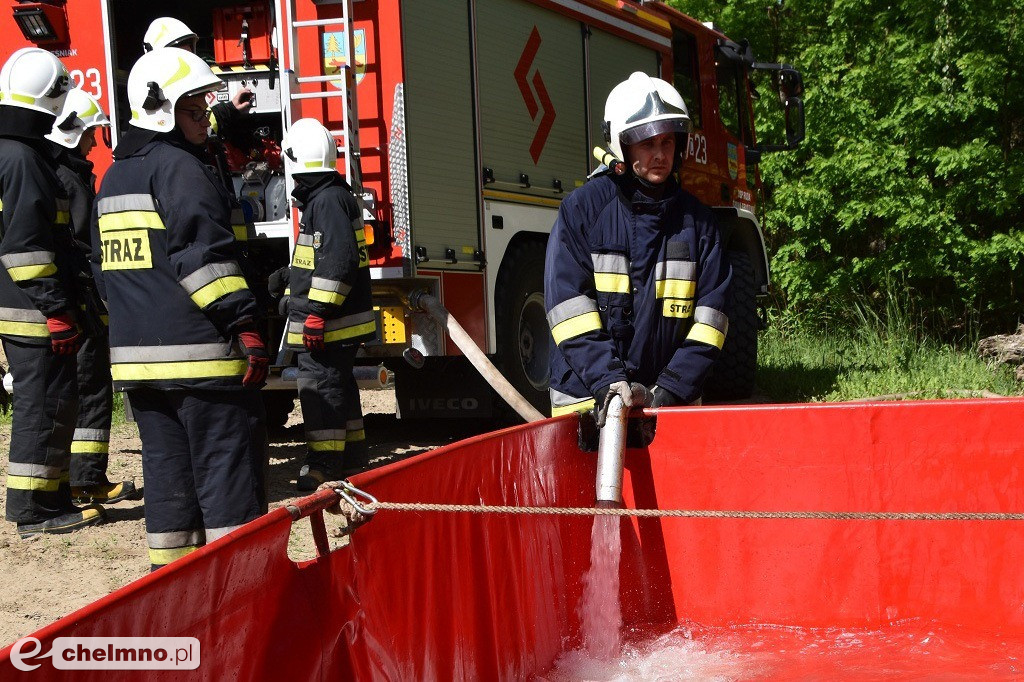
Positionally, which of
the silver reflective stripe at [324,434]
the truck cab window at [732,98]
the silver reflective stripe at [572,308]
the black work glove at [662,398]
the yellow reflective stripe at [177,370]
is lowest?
the silver reflective stripe at [324,434]

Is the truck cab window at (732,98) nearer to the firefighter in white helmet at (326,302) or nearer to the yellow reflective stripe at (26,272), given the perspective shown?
the firefighter in white helmet at (326,302)

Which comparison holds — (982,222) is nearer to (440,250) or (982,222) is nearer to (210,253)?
(440,250)

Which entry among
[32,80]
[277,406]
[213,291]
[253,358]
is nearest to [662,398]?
[253,358]

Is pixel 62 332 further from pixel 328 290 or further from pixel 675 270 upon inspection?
pixel 675 270

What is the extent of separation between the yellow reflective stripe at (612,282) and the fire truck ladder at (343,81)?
8.77ft

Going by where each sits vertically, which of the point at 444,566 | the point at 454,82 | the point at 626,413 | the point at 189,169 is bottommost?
the point at 444,566

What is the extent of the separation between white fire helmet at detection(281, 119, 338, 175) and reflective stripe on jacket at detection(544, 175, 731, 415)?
2395 mm

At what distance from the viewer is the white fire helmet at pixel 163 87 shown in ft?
12.2

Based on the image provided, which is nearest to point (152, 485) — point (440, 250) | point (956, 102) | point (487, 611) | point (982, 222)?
point (487, 611)

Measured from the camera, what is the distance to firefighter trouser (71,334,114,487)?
5.84m

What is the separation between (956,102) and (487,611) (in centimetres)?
930

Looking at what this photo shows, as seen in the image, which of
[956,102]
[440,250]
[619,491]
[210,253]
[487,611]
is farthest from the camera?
[956,102]

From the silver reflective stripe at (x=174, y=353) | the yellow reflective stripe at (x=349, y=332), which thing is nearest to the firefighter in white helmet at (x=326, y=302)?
the yellow reflective stripe at (x=349, y=332)

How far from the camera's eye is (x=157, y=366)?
3.64 m
